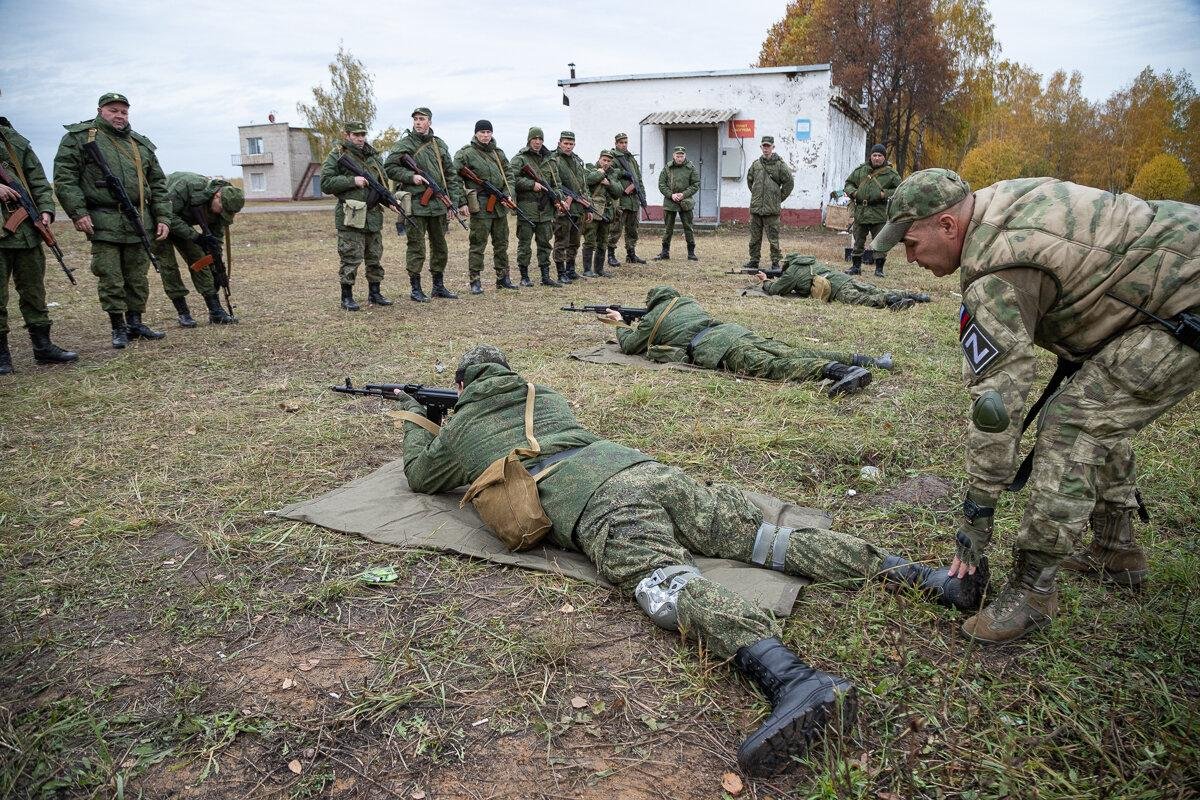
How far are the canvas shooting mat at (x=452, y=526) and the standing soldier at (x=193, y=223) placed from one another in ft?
16.8

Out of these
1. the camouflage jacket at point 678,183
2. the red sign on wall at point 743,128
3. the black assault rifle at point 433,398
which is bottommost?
the black assault rifle at point 433,398

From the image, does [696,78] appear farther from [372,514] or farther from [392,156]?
[372,514]

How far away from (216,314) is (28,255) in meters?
2.07

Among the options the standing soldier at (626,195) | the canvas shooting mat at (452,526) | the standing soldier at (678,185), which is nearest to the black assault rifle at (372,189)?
the standing soldier at (626,195)

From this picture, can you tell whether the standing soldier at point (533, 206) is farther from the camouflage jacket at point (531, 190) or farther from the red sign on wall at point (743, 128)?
the red sign on wall at point (743, 128)

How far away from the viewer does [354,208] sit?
849 centimetres

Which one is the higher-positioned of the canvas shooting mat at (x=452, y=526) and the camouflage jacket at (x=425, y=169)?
the camouflage jacket at (x=425, y=169)

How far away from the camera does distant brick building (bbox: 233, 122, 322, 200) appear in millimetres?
46625

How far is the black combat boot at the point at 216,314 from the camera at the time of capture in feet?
26.5

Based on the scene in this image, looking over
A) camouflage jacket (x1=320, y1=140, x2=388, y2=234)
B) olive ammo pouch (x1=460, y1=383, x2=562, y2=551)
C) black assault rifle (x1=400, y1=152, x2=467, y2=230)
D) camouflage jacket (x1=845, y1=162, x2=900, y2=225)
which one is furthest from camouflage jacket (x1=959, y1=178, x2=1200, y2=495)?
camouflage jacket (x1=845, y1=162, x2=900, y2=225)

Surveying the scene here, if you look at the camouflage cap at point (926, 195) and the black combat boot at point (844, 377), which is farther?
the black combat boot at point (844, 377)

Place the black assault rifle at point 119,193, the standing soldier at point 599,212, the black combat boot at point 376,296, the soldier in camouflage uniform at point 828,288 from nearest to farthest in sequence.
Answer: the black assault rifle at point 119,193
the soldier in camouflage uniform at point 828,288
the black combat boot at point 376,296
the standing soldier at point 599,212

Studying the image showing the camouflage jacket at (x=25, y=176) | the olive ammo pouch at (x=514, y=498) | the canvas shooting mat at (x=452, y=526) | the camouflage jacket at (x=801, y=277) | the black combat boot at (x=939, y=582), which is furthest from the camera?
the camouflage jacket at (x=801, y=277)

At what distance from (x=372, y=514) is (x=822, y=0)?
35529mm
